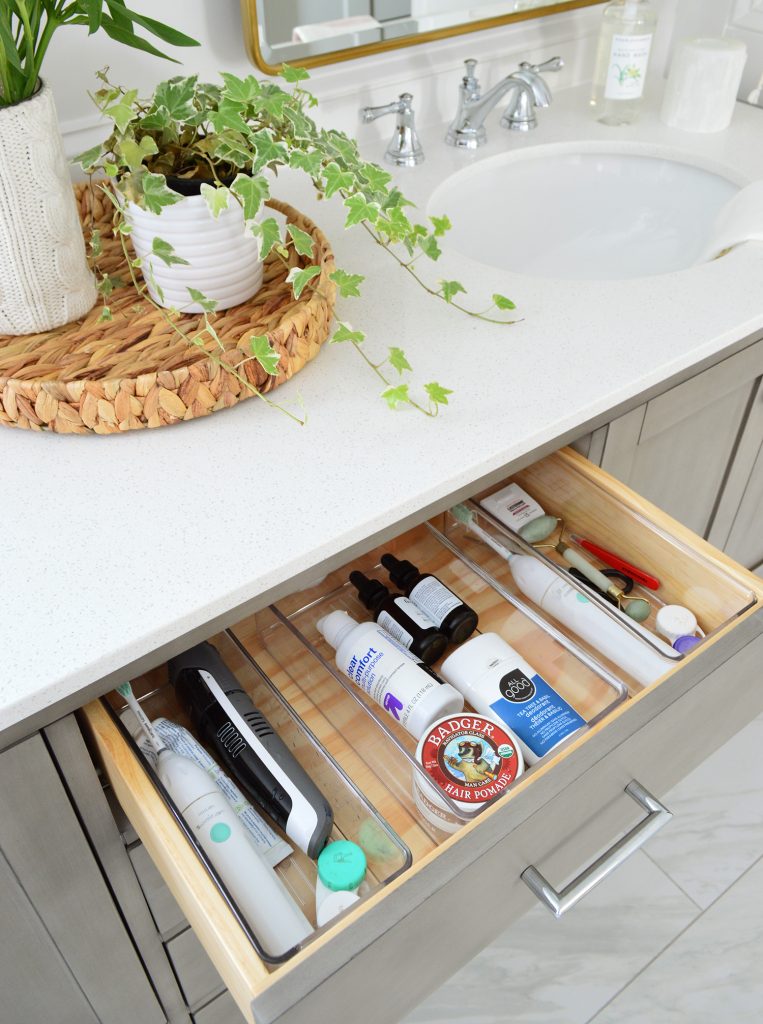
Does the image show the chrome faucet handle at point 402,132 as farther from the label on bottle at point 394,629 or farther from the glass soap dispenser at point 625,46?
the label on bottle at point 394,629

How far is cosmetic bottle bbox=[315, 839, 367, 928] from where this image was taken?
0.62m

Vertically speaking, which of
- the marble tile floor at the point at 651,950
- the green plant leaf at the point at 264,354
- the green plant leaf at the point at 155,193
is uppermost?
the green plant leaf at the point at 155,193

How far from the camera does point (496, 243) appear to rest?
1191 mm

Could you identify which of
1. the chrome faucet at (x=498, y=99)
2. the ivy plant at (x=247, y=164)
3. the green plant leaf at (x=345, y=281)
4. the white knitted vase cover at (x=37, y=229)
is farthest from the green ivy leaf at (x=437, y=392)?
the chrome faucet at (x=498, y=99)

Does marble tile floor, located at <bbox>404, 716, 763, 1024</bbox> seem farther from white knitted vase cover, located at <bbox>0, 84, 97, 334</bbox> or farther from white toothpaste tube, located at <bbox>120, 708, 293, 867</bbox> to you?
white knitted vase cover, located at <bbox>0, 84, 97, 334</bbox>

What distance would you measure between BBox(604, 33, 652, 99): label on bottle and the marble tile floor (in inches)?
40.9

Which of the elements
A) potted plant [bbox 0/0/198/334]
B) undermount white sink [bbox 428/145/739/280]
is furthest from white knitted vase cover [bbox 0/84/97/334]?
undermount white sink [bbox 428/145/739/280]

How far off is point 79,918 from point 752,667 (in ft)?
1.99

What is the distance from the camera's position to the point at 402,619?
801 millimetres

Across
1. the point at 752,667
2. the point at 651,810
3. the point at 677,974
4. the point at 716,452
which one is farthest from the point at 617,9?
the point at 677,974

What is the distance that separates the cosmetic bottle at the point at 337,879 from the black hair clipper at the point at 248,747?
0.07ft

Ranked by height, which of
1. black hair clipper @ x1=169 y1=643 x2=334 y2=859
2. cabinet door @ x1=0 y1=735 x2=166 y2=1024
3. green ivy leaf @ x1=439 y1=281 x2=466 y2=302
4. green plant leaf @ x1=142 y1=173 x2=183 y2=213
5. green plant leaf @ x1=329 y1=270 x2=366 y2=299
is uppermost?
green plant leaf @ x1=142 y1=173 x2=183 y2=213

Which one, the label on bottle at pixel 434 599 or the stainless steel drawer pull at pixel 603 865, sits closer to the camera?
the stainless steel drawer pull at pixel 603 865

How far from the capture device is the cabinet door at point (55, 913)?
63 centimetres
